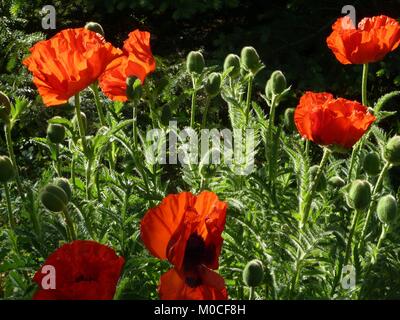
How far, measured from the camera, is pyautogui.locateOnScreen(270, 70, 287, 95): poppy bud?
4.64 ft

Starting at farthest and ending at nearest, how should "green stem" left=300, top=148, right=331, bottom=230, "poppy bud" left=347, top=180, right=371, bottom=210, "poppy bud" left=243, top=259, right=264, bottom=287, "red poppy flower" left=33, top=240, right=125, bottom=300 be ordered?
"green stem" left=300, top=148, right=331, bottom=230
"poppy bud" left=347, top=180, right=371, bottom=210
"poppy bud" left=243, top=259, right=264, bottom=287
"red poppy flower" left=33, top=240, right=125, bottom=300

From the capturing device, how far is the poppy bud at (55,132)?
4.42 ft

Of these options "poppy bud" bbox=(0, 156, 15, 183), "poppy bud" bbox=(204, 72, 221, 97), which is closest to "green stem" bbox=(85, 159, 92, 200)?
"poppy bud" bbox=(0, 156, 15, 183)

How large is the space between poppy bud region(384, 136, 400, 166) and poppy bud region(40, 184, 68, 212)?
0.54 metres

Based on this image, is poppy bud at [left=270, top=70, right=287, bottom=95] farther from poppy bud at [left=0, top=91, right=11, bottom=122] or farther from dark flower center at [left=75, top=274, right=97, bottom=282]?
dark flower center at [left=75, top=274, right=97, bottom=282]

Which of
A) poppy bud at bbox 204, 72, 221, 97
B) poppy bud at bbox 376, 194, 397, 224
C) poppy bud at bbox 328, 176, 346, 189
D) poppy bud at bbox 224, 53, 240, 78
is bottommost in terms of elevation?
poppy bud at bbox 328, 176, 346, 189

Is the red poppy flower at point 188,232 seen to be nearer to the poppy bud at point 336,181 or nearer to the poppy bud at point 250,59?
the poppy bud at point 336,181

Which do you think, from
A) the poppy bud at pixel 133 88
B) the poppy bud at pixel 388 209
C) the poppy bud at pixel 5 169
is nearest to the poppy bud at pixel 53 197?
the poppy bud at pixel 5 169

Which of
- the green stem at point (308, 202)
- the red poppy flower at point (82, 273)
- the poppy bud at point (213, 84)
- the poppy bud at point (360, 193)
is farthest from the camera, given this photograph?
the poppy bud at point (213, 84)

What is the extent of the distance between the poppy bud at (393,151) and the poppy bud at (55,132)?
579 mm

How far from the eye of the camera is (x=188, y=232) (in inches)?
34.7

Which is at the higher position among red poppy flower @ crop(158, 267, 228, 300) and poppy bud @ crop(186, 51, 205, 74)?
poppy bud @ crop(186, 51, 205, 74)

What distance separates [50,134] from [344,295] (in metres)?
0.60

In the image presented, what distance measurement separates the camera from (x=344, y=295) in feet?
3.83
